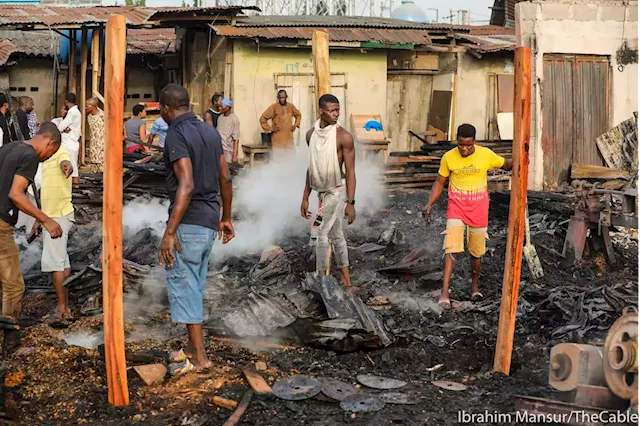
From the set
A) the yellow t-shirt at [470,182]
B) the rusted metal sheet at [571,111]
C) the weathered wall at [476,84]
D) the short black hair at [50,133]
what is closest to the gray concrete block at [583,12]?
the rusted metal sheet at [571,111]

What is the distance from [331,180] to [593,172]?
8754mm

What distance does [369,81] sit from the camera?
19969mm

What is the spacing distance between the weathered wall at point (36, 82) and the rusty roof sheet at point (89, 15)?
166 cm

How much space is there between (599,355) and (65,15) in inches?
602

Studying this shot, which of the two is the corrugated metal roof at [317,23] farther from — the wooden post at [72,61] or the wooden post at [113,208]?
the wooden post at [113,208]

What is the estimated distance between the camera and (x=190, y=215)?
20.0ft

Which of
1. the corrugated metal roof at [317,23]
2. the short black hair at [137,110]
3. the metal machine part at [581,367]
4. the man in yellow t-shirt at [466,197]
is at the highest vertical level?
the corrugated metal roof at [317,23]

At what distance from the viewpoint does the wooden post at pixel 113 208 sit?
17.3 feet

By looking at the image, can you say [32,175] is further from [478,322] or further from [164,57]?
[164,57]

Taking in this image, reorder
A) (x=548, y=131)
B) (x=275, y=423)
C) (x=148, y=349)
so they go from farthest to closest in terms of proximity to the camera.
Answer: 1. (x=548, y=131)
2. (x=148, y=349)
3. (x=275, y=423)

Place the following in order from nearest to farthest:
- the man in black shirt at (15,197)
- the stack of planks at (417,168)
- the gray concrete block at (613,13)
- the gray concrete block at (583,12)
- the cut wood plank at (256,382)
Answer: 1. the cut wood plank at (256,382)
2. the man in black shirt at (15,197)
3. the stack of planks at (417,168)
4. the gray concrete block at (583,12)
5. the gray concrete block at (613,13)

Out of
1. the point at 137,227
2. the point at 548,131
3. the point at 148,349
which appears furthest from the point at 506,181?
the point at 148,349

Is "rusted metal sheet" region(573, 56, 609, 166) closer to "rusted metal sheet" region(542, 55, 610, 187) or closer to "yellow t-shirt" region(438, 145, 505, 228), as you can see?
"rusted metal sheet" region(542, 55, 610, 187)

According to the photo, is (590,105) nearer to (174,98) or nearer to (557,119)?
(557,119)
